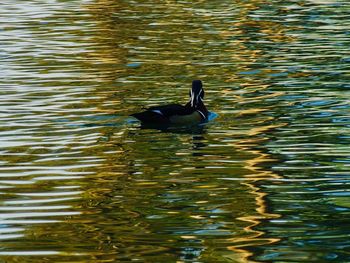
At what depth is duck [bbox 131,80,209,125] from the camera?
20.8 metres

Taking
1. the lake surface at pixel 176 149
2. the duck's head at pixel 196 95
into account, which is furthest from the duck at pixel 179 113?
the lake surface at pixel 176 149

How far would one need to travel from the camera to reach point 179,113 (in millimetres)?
21234

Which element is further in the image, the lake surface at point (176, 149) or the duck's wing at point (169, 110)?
the duck's wing at point (169, 110)

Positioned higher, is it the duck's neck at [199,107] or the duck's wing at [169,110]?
the duck's wing at [169,110]

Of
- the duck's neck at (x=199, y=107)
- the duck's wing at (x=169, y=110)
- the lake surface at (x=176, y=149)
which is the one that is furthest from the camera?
the duck's neck at (x=199, y=107)

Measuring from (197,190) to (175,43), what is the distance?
21594 millimetres

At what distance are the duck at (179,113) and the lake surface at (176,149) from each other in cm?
22

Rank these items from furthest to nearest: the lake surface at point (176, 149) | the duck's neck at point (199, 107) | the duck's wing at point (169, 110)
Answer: the duck's neck at point (199, 107) < the duck's wing at point (169, 110) < the lake surface at point (176, 149)

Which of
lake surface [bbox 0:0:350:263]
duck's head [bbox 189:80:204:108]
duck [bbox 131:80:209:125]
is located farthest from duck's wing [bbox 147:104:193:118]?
duck's head [bbox 189:80:204:108]

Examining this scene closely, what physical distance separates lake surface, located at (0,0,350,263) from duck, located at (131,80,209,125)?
0.22 metres

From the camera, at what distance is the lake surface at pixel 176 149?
12.2m

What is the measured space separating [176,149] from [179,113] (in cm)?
249

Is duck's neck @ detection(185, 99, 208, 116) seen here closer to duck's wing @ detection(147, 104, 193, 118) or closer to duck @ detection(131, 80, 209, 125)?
duck @ detection(131, 80, 209, 125)

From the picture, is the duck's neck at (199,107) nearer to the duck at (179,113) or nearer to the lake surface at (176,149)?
the duck at (179,113)
